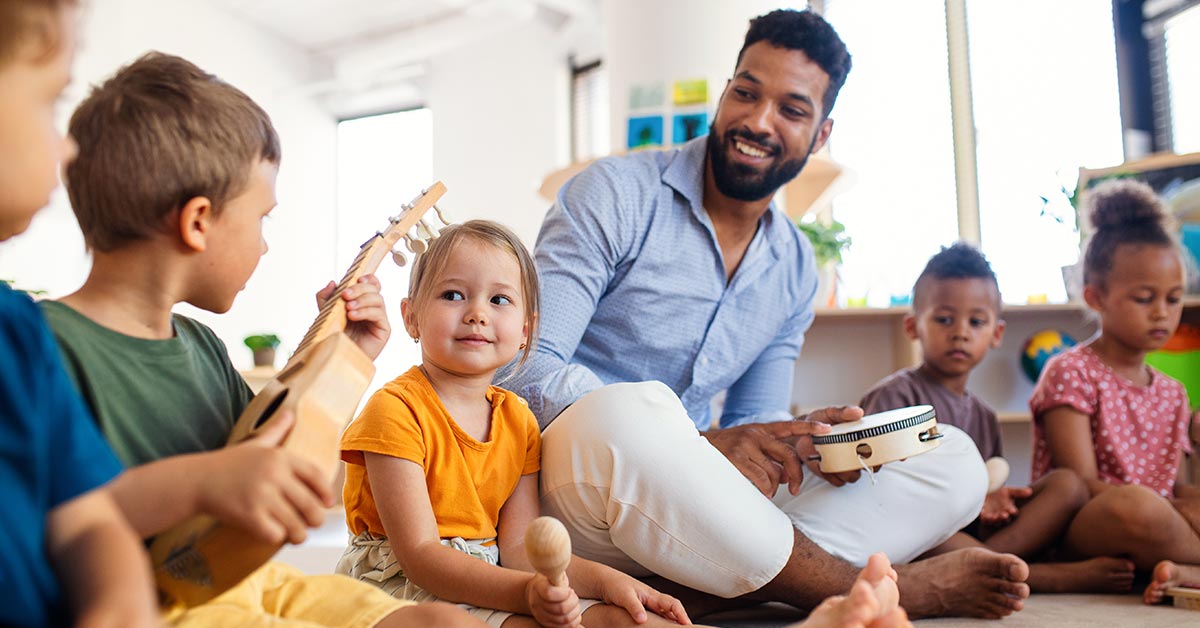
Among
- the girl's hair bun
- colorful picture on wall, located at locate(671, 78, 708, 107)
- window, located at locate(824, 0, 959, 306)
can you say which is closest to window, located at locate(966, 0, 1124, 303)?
window, located at locate(824, 0, 959, 306)

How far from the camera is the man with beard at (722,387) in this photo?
1274 millimetres

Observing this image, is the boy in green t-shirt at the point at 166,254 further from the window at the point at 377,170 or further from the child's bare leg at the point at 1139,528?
Answer: the window at the point at 377,170

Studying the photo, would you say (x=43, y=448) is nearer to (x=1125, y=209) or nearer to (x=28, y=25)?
(x=28, y=25)

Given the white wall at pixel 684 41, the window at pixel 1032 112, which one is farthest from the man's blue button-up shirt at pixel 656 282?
the window at pixel 1032 112

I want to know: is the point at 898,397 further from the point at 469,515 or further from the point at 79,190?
the point at 79,190

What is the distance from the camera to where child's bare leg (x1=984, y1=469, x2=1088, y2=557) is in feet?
6.28

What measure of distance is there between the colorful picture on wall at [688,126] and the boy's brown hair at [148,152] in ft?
8.45

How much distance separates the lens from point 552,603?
40.8 inches

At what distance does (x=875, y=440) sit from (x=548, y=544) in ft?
2.27

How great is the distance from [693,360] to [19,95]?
4.63 ft

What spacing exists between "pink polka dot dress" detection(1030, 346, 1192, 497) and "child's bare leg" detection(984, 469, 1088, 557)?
0.86 ft

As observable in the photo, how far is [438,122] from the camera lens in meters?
7.10

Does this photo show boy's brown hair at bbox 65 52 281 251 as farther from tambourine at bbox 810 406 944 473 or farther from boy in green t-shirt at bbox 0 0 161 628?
tambourine at bbox 810 406 944 473

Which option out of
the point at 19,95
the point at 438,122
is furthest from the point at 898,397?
the point at 438,122
